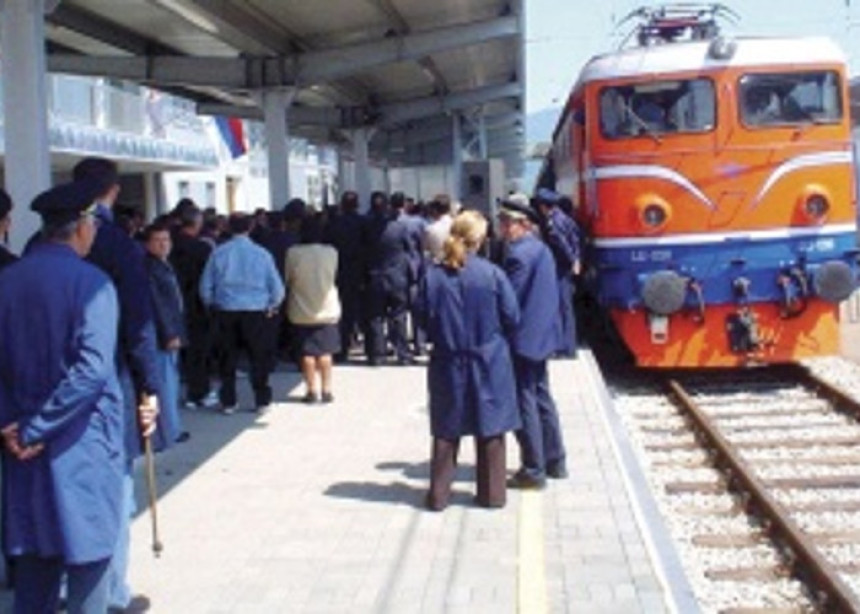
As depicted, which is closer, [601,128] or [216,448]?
[216,448]

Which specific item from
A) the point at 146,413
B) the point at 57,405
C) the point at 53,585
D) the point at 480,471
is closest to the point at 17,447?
the point at 57,405

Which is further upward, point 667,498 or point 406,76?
point 406,76

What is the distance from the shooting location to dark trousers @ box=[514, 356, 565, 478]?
814 centimetres

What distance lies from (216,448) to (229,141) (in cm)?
2903

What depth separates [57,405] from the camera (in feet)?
14.8

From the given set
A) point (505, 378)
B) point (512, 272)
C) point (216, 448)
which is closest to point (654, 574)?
point (505, 378)

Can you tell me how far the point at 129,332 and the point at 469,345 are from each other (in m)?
2.51

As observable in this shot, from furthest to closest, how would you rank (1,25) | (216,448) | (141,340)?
(216,448) < (1,25) < (141,340)

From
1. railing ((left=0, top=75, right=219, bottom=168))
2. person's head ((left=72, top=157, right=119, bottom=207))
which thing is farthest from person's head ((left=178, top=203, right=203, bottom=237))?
railing ((left=0, top=75, right=219, bottom=168))

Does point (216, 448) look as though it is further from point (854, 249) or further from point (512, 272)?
point (854, 249)

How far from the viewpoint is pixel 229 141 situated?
1500 inches

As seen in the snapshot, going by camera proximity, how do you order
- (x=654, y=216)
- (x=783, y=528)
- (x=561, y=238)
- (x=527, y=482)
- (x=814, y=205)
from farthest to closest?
(x=561, y=238), (x=654, y=216), (x=814, y=205), (x=527, y=482), (x=783, y=528)

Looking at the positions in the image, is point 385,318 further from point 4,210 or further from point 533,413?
point 4,210

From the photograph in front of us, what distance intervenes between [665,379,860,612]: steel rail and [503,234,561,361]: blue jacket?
5.65 feet
